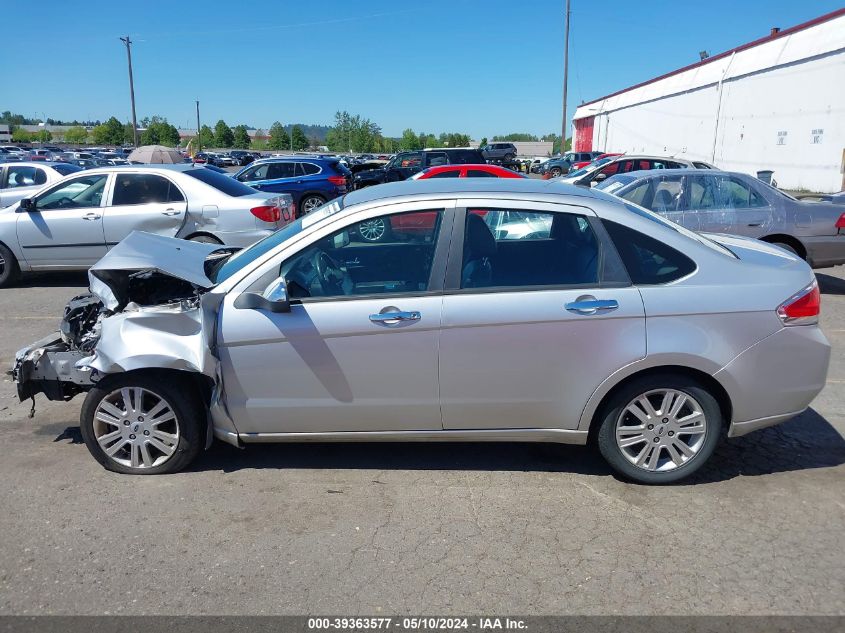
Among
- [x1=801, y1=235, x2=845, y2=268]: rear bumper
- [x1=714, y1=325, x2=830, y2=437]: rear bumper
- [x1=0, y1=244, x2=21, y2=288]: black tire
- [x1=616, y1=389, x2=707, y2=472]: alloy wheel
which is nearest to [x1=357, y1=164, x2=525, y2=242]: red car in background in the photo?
[x1=616, y1=389, x2=707, y2=472]: alloy wheel

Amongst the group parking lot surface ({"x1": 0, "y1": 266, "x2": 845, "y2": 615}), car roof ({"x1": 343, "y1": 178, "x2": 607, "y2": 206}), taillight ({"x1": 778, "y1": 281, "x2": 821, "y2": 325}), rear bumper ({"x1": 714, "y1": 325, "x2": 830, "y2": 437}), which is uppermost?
car roof ({"x1": 343, "y1": 178, "x2": 607, "y2": 206})

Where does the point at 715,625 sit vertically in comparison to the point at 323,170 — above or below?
below

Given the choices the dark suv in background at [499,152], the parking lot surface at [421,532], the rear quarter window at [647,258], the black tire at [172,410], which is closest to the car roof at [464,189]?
the rear quarter window at [647,258]

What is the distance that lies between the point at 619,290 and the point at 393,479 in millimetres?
1720

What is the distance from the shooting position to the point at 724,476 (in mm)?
4094

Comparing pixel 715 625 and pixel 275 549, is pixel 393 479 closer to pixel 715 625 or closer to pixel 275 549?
pixel 275 549

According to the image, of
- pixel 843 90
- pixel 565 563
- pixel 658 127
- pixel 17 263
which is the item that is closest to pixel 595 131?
pixel 658 127

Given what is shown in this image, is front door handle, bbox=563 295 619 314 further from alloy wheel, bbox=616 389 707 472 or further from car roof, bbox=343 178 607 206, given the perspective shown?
car roof, bbox=343 178 607 206

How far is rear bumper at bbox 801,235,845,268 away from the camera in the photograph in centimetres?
874

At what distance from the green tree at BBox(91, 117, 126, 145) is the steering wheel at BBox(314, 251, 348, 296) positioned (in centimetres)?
10818

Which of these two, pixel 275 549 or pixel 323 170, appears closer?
pixel 275 549

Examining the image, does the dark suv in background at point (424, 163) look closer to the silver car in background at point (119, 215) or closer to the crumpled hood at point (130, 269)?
the silver car in background at point (119, 215)

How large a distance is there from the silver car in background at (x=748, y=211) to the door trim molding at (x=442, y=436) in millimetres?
5746

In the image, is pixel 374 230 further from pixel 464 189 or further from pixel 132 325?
pixel 132 325
